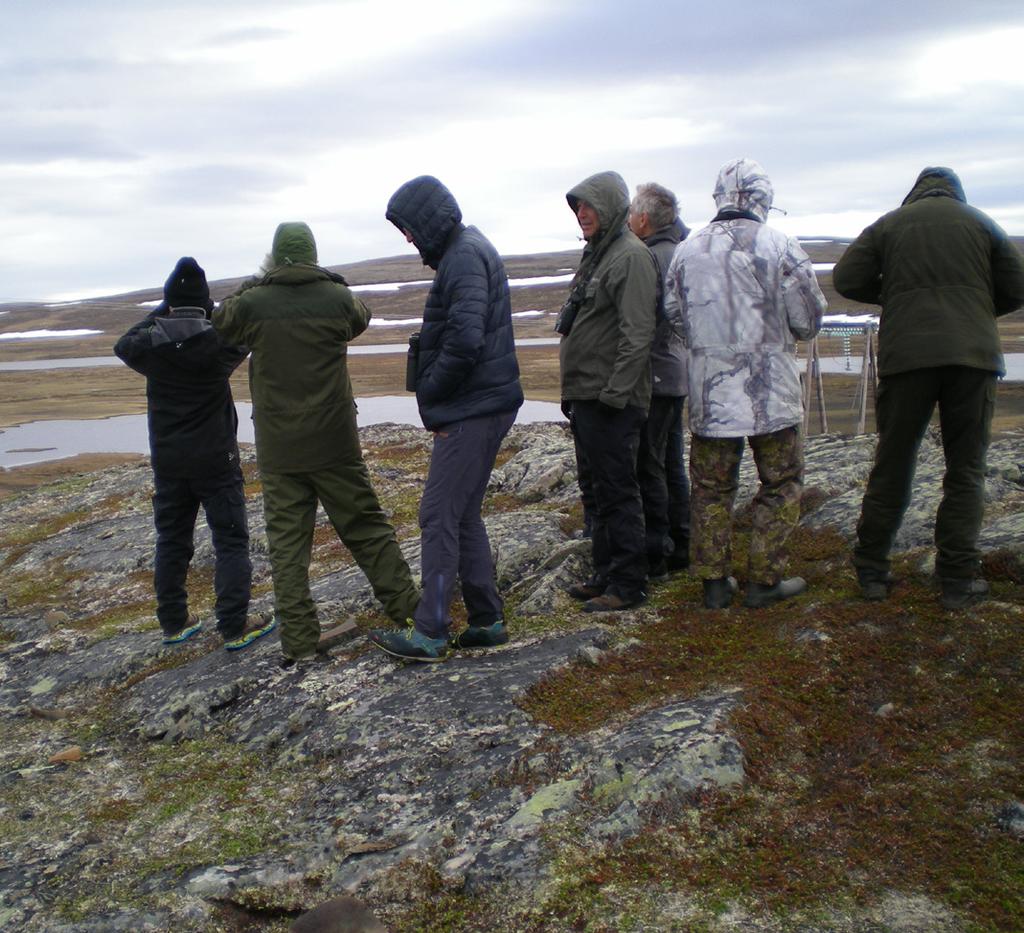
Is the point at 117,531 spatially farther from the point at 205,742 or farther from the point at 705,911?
the point at 705,911

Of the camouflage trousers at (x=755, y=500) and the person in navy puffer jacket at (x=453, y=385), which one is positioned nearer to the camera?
the person in navy puffer jacket at (x=453, y=385)

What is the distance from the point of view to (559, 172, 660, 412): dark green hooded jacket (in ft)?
16.9

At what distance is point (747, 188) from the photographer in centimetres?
505

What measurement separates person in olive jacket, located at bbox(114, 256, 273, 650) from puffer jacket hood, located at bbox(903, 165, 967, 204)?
13.8 ft

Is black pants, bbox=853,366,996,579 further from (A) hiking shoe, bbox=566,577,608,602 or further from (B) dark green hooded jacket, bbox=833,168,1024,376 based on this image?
(A) hiking shoe, bbox=566,577,608,602

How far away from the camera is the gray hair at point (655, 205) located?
6.11m

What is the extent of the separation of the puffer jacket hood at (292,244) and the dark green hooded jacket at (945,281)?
3.15 metres

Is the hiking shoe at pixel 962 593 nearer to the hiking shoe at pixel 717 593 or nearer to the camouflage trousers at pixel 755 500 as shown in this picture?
the camouflage trousers at pixel 755 500

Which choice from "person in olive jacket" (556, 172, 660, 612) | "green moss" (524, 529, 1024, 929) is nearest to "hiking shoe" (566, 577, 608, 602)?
"person in olive jacket" (556, 172, 660, 612)

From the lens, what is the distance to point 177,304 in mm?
6043

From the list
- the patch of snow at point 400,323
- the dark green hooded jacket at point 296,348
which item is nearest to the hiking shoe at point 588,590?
the dark green hooded jacket at point 296,348

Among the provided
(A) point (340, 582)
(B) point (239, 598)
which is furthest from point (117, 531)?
(B) point (239, 598)

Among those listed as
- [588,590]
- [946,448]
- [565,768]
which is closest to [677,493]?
[588,590]

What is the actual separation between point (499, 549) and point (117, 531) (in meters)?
6.66
